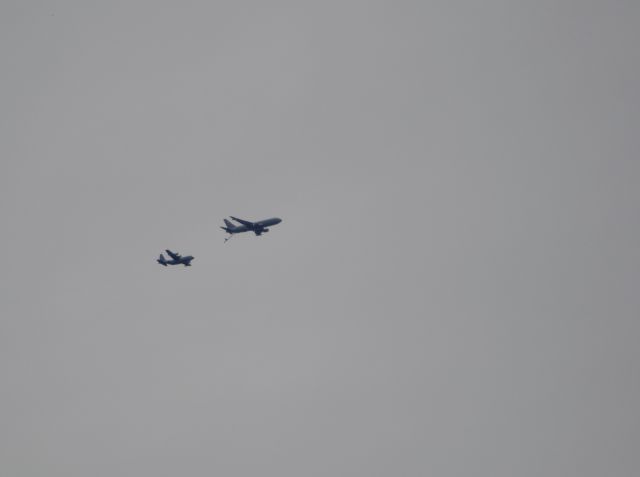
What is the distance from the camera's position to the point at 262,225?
199750mm
